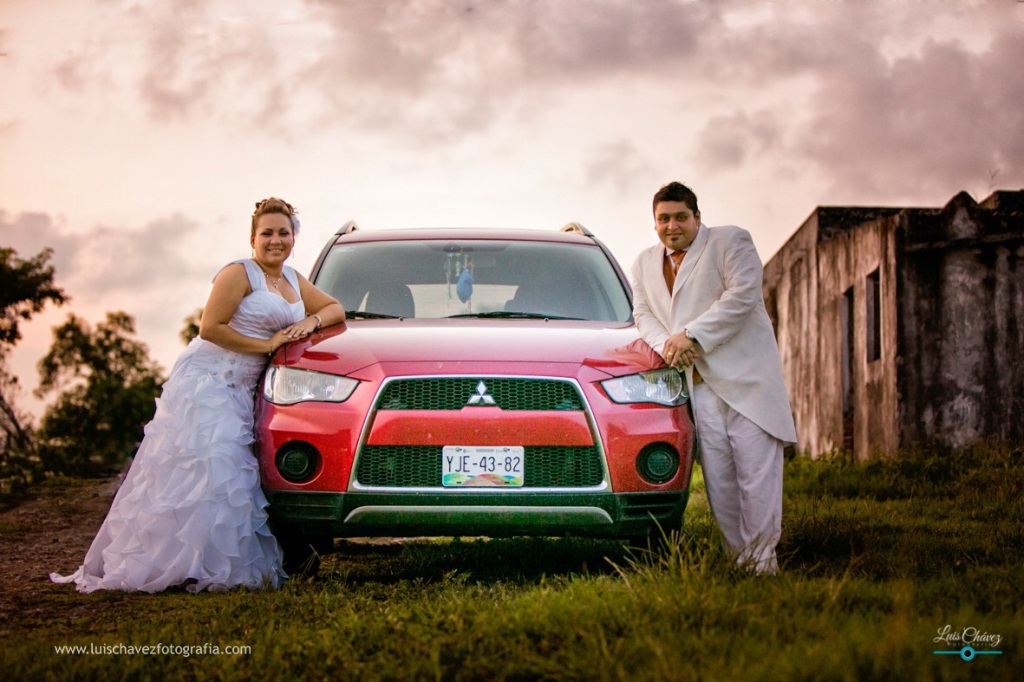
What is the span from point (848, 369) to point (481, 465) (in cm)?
926

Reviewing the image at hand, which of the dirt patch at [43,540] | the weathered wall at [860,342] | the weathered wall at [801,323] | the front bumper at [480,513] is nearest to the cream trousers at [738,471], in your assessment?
the front bumper at [480,513]

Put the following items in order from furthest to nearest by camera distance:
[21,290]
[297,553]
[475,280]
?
[21,290], [475,280], [297,553]

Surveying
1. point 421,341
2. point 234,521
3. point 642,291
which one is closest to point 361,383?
point 421,341

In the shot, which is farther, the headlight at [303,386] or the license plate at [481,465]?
the headlight at [303,386]

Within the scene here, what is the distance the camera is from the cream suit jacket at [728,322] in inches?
205

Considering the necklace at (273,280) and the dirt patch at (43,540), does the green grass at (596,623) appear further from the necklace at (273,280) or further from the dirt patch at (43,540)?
the necklace at (273,280)

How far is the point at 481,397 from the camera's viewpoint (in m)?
4.88

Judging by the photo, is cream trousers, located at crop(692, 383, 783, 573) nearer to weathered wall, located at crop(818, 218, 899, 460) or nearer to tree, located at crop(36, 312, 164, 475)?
weathered wall, located at crop(818, 218, 899, 460)

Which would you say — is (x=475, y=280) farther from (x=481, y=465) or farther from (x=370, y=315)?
(x=481, y=465)

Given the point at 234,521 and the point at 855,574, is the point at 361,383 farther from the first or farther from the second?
the point at 855,574

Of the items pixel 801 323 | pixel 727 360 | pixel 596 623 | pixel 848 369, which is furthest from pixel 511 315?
pixel 801 323

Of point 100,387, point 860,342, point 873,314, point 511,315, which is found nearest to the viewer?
point 511,315

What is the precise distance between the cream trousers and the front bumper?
→ 488 mm

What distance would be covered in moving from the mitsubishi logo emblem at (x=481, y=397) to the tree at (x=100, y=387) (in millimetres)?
33744
